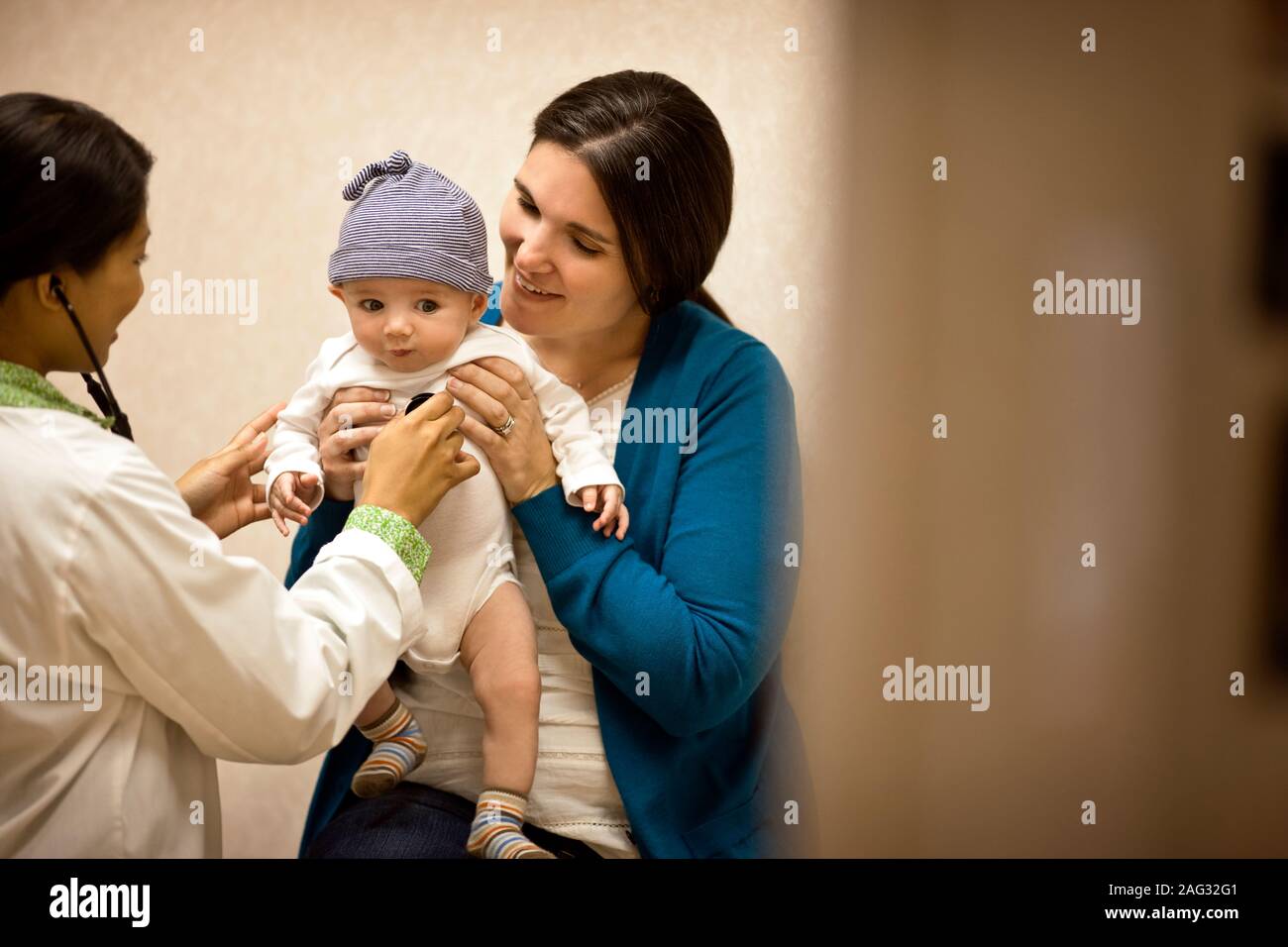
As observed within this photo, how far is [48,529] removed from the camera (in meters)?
1.13

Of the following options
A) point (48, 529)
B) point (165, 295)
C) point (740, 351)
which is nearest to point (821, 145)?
point (740, 351)

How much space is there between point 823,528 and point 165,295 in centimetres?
106

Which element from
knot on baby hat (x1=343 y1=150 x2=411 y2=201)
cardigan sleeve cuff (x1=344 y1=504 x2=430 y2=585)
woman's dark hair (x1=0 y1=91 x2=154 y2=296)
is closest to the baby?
knot on baby hat (x1=343 y1=150 x2=411 y2=201)

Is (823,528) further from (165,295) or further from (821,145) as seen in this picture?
(165,295)

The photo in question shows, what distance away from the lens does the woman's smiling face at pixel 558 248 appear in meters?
1.53

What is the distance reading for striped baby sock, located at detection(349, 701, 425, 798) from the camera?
149 centimetres

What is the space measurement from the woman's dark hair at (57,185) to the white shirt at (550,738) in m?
0.66

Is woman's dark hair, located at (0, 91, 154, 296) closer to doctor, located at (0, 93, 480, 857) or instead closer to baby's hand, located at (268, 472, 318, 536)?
doctor, located at (0, 93, 480, 857)

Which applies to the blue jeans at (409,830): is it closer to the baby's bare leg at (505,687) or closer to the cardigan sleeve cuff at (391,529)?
the baby's bare leg at (505,687)

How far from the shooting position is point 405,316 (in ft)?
4.72

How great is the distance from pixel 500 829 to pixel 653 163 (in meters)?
0.92

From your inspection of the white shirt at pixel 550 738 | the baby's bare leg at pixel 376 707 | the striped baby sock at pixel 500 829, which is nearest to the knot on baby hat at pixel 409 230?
the white shirt at pixel 550 738

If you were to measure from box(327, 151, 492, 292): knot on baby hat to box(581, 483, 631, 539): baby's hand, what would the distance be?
1.03 feet

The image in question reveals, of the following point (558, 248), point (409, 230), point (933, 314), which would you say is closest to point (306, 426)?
point (409, 230)
